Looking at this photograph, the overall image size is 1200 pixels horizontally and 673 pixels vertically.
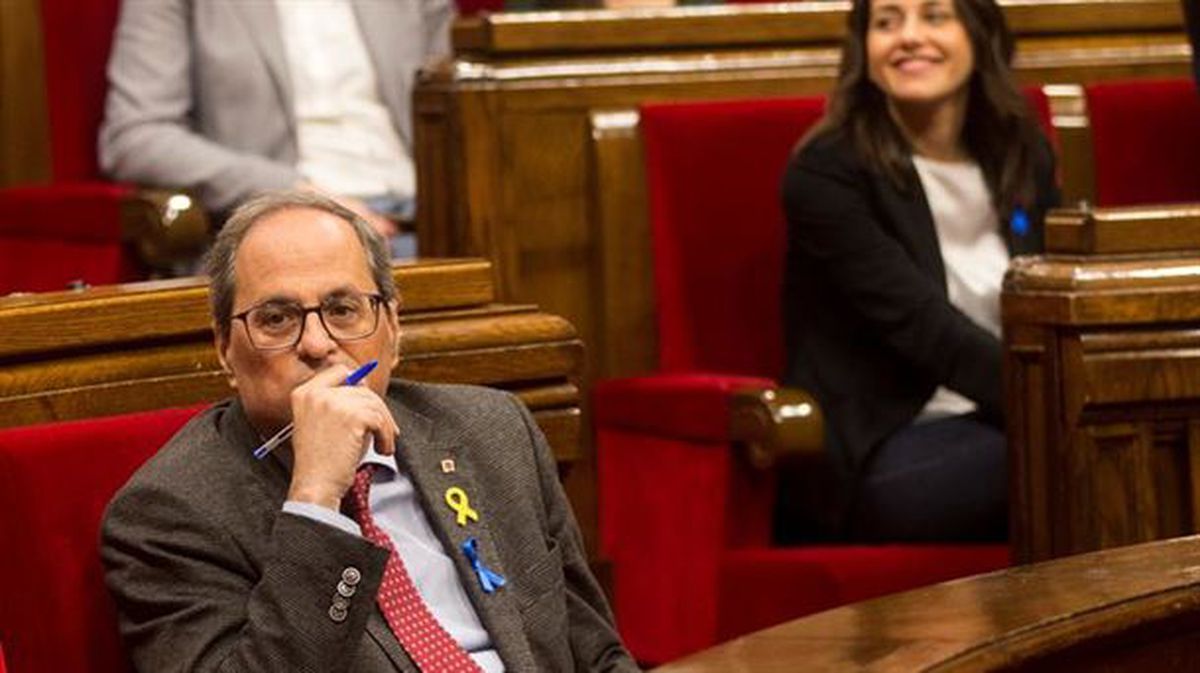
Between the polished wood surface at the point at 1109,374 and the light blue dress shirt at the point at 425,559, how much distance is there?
2.39 feet

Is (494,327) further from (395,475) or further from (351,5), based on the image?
(351,5)

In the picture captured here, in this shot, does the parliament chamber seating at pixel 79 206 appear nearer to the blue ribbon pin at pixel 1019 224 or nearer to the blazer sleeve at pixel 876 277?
the blazer sleeve at pixel 876 277

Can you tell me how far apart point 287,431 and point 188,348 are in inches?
10.6

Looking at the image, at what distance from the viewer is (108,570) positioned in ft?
5.24

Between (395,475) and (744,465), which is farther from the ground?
(395,475)

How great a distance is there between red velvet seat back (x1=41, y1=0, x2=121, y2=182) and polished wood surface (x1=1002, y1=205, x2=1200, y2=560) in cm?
127

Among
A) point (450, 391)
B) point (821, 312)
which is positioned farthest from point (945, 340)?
point (450, 391)

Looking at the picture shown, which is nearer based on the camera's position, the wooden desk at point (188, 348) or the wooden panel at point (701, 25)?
the wooden desk at point (188, 348)

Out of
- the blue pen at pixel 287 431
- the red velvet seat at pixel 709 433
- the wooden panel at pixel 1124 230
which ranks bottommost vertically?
the red velvet seat at pixel 709 433

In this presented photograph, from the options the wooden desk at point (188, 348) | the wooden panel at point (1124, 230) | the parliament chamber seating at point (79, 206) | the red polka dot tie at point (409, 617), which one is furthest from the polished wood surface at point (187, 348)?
the parliament chamber seating at point (79, 206)

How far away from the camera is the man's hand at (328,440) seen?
1.58m

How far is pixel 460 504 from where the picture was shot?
1718mm

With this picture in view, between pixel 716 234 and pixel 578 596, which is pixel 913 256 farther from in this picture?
pixel 578 596

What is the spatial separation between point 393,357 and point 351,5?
159 cm
